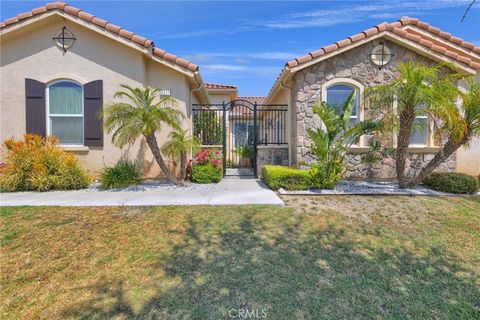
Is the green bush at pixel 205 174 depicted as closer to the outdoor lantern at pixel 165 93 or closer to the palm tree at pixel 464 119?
the outdoor lantern at pixel 165 93

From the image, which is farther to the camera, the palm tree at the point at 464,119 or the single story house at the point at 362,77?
the single story house at the point at 362,77

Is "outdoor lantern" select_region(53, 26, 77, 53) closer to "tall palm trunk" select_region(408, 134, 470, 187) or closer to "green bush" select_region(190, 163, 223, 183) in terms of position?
"green bush" select_region(190, 163, 223, 183)

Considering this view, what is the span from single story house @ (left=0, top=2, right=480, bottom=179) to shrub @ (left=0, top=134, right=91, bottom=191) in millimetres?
1114

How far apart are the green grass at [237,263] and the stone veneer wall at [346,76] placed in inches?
172

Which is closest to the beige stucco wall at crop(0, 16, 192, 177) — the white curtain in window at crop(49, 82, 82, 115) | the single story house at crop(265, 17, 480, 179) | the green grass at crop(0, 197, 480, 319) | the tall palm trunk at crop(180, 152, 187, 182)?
the white curtain in window at crop(49, 82, 82, 115)

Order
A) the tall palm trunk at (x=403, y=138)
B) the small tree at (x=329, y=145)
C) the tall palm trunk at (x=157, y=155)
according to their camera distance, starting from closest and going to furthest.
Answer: the tall palm trunk at (x=403, y=138) < the small tree at (x=329, y=145) < the tall palm trunk at (x=157, y=155)

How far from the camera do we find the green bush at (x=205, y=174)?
33.9ft

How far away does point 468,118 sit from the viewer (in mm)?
8047

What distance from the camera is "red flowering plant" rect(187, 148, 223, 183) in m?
10.3

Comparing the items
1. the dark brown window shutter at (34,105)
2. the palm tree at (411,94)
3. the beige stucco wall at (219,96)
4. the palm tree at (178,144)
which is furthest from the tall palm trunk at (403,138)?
the beige stucco wall at (219,96)

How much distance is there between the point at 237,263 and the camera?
4156 millimetres

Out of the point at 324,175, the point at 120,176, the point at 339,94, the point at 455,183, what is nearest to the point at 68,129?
the point at 120,176

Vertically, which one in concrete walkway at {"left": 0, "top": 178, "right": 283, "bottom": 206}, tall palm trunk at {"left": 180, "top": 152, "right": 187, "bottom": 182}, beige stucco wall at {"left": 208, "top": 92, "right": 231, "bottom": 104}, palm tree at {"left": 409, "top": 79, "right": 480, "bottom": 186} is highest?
beige stucco wall at {"left": 208, "top": 92, "right": 231, "bottom": 104}

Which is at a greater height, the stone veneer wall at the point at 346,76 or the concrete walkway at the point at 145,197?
the stone veneer wall at the point at 346,76
